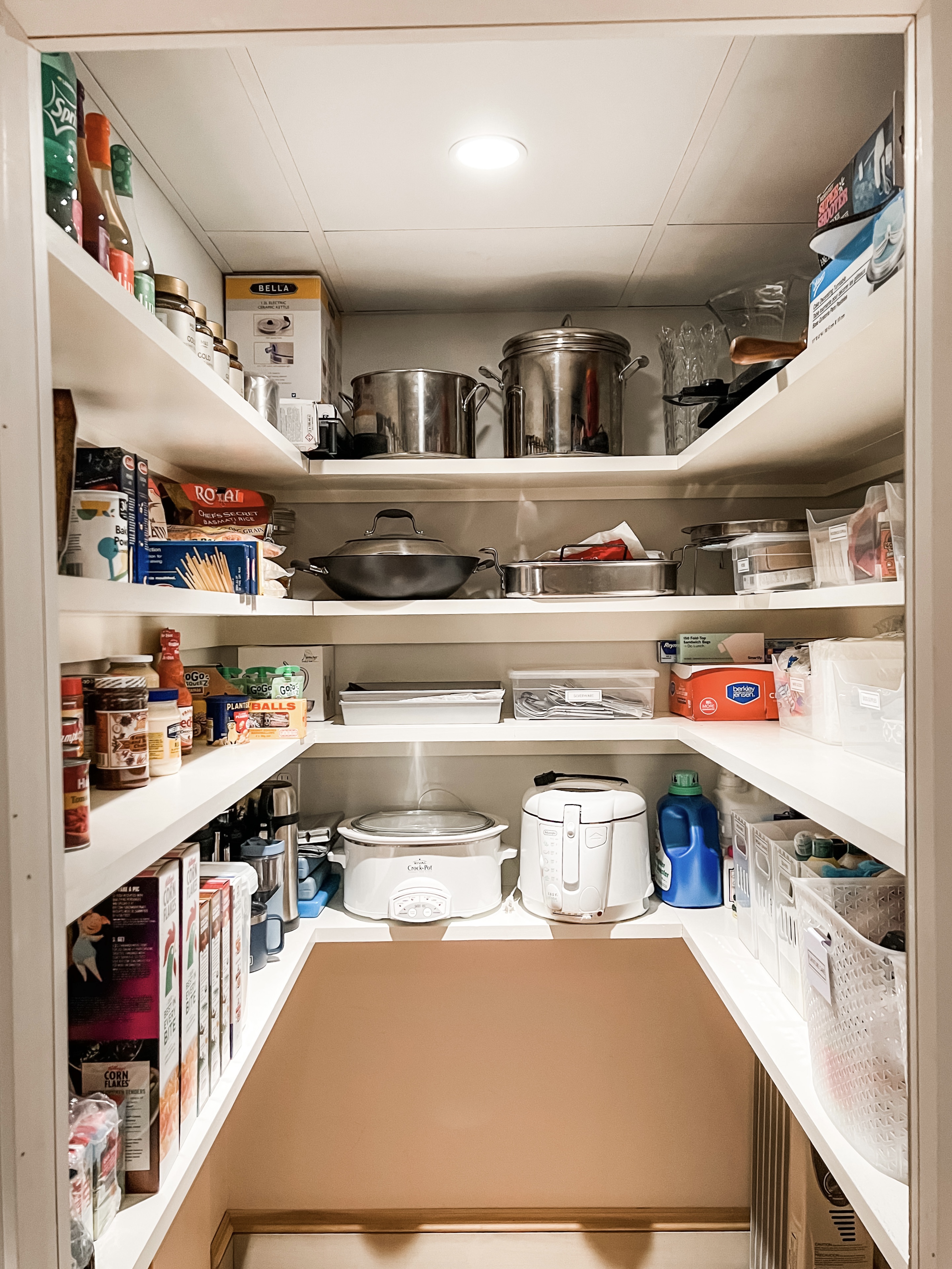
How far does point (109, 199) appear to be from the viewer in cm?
94

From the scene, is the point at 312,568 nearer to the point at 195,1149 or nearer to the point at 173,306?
the point at 173,306

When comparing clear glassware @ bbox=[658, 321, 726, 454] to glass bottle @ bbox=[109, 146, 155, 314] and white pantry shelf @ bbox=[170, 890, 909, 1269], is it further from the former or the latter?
glass bottle @ bbox=[109, 146, 155, 314]

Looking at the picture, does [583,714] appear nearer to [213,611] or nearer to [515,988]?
[515,988]

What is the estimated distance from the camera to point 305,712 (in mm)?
1822

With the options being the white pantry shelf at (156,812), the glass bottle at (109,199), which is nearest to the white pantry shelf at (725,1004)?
the white pantry shelf at (156,812)

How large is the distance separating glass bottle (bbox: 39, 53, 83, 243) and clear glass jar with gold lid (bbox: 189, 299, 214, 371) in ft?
1.25

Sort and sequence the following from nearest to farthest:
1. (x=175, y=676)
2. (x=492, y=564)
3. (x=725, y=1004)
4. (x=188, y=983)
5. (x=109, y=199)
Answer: (x=109, y=199) → (x=188, y=983) → (x=175, y=676) → (x=725, y=1004) → (x=492, y=564)

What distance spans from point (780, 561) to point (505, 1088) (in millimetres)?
1437

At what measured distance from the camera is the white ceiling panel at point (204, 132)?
1147 mm

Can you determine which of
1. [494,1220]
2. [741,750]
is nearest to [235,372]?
[741,750]

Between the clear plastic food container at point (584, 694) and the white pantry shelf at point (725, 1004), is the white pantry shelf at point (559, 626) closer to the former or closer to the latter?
the clear plastic food container at point (584, 694)

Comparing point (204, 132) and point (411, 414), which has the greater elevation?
point (204, 132)

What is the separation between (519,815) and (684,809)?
1.37 feet

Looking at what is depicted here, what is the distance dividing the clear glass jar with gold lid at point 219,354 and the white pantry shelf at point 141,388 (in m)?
0.07
